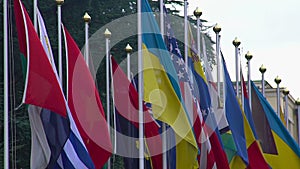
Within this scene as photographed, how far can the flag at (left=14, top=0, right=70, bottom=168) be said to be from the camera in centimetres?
1498

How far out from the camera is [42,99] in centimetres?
1494

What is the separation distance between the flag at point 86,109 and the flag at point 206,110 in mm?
2342

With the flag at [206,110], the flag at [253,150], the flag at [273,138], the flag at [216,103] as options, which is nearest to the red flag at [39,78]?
the flag at [206,110]

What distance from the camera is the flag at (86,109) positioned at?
17156mm

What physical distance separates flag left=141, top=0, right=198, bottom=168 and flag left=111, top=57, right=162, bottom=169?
107cm

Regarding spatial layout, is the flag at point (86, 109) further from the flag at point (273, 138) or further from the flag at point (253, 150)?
the flag at point (273, 138)

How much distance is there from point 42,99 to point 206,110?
510cm

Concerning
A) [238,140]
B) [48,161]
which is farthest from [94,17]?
[48,161]

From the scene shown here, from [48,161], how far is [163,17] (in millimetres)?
4337

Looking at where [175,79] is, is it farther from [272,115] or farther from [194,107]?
[272,115]

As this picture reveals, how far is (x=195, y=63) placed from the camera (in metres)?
19.7

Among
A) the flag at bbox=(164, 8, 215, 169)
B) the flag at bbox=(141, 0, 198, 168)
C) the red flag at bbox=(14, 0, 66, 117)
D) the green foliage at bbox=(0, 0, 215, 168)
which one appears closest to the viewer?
the red flag at bbox=(14, 0, 66, 117)

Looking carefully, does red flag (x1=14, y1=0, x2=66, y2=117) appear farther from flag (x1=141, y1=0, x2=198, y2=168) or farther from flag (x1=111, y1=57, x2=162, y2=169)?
flag (x1=111, y1=57, x2=162, y2=169)

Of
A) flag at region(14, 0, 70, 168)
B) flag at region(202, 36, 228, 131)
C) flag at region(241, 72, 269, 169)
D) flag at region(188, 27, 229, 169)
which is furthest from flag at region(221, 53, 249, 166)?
flag at region(14, 0, 70, 168)
